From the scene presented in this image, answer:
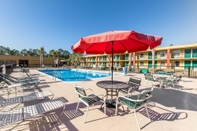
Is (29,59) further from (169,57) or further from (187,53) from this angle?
(187,53)

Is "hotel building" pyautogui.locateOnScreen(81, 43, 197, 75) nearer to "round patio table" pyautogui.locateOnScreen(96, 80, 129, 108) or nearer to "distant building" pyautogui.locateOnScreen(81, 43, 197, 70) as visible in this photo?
"distant building" pyautogui.locateOnScreen(81, 43, 197, 70)

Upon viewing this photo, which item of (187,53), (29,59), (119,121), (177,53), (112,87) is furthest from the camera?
(29,59)

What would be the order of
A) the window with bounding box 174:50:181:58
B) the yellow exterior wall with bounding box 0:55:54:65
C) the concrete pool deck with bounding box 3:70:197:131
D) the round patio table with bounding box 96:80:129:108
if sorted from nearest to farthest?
the concrete pool deck with bounding box 3:70:197:131, the round patio table with bounding box 96:80:129:108, the window with bounding box 174:50:181:58, the yellow exterior wall with bounding box 0:55:54:65

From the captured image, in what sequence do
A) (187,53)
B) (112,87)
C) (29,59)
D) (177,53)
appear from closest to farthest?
(112,87)
(187,53)
(177,53)
(29,59)

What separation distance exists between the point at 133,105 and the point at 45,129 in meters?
1.96

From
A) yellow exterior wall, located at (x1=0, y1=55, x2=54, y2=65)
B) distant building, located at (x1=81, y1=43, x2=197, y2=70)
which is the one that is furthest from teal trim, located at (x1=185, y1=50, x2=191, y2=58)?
yellow exterior wall, located at (x1=0, y1=55, x2=54, y2=65)

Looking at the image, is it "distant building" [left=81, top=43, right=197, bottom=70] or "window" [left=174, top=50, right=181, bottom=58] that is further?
"window" [left=174, top=50, right=181, bottom=58]

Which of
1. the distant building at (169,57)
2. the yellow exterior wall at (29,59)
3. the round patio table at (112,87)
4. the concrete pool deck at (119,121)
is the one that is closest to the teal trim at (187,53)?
the distant building at (169,57)

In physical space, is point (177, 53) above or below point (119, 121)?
above

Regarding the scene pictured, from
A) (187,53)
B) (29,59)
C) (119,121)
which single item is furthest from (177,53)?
(29,59)

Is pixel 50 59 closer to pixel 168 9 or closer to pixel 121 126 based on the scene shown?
pixel 168 9

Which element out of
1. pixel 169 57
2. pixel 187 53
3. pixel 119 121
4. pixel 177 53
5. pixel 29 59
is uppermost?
pixel 177 53

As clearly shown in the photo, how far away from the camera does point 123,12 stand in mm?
15570

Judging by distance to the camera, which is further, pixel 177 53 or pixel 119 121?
pixel 177 53
